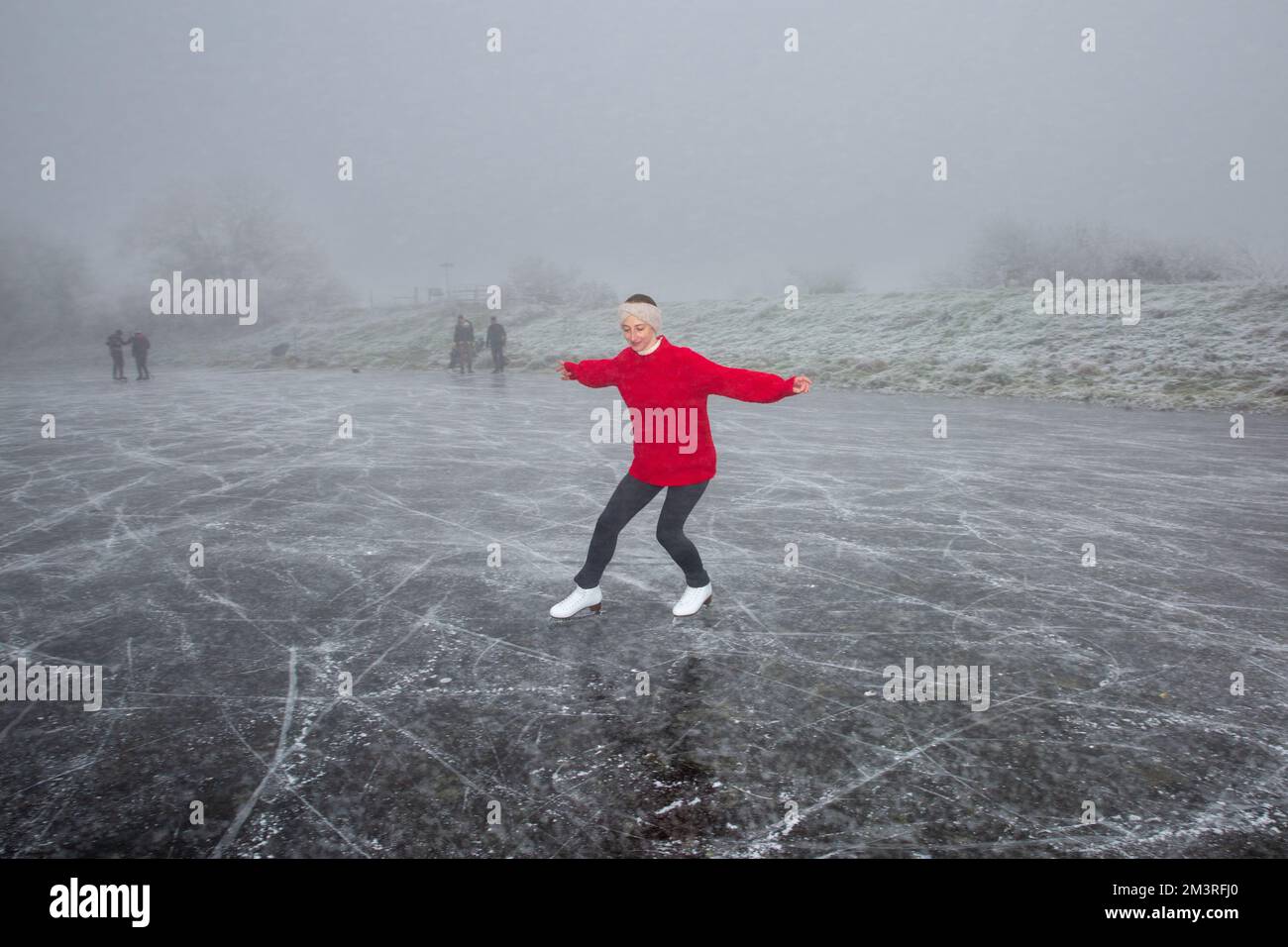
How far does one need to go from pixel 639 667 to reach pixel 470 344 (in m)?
23.6

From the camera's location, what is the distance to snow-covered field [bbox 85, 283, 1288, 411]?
58.3 feet

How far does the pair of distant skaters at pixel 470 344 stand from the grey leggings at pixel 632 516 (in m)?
21.5

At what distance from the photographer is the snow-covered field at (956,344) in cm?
1778

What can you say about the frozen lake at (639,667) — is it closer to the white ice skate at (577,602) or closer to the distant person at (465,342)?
the white ice skate at (577,602)

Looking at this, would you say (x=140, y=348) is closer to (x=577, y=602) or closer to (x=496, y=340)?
(x=496, y=340)

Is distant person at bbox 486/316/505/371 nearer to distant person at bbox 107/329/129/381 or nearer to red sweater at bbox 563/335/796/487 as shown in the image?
distant person at bbox 107/329/129/381

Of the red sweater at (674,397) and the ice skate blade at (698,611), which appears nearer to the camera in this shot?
the red sweater at (674,397)

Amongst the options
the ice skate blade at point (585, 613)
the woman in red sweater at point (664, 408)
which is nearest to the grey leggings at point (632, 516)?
the woman in red sweater at point (664, 408)

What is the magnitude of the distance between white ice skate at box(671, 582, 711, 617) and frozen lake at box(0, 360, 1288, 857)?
0.12 meters

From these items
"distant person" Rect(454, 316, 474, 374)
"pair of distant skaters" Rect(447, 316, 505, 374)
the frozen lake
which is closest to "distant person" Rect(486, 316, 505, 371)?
"pair of distant skaters" Rect(447, 316, 505, 374)

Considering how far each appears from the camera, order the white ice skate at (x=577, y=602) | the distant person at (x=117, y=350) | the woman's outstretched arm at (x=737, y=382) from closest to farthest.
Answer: the woman's outstretched arm at (x=737, y=382)
the white ice skate at (x=577, y=602)
the distant person at (x=117, y=350)

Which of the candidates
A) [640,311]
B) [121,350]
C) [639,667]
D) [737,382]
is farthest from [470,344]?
[639,667]

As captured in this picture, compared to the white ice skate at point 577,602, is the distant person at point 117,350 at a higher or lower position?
higher
